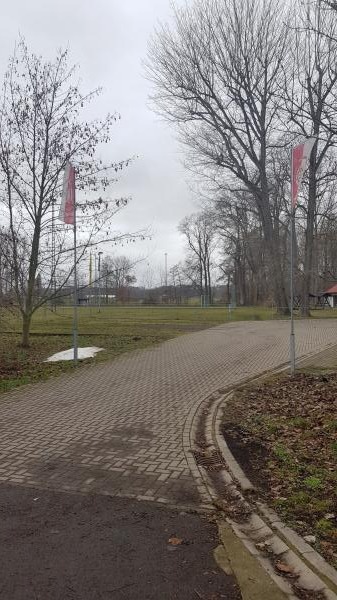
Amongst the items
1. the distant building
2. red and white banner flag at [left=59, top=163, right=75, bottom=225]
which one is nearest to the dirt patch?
red and white banner flag at [left=59, top=163, right=75, bottom=225]

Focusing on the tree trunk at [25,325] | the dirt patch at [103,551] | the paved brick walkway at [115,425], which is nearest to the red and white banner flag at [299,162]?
the paved brick walkway at [115,425]

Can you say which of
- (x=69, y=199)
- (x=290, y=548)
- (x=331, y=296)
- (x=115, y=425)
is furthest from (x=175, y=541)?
(x=331, y=296)

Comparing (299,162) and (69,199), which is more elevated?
(299,162)

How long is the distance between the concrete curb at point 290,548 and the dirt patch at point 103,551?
1.13ft

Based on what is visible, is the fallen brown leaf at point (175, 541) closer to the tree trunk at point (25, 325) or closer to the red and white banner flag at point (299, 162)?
the red and white banner flag at point (299, 162)

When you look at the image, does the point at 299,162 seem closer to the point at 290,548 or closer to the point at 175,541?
the point at 290,548

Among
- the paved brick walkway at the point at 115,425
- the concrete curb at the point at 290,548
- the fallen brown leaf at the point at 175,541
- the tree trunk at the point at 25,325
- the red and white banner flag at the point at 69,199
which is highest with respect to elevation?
the red and white banner flag at the point at 69,199

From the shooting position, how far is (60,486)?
4.87 metres

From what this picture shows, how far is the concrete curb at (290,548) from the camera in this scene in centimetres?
322

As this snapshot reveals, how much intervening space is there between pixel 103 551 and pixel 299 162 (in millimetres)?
8529

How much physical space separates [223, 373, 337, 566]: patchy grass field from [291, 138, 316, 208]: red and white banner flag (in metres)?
3.94

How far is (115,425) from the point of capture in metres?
7.21

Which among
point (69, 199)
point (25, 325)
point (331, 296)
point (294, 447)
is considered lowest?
point (294, 447)

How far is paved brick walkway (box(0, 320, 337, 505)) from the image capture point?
506 cm
